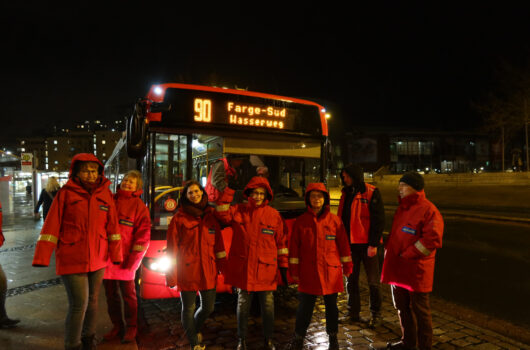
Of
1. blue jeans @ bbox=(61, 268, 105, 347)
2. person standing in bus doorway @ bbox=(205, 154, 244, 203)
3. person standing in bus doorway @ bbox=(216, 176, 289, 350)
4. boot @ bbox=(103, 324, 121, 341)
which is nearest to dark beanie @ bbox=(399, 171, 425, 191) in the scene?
person standing in bus doorway @ bbox=(216, 176, 289, 350)

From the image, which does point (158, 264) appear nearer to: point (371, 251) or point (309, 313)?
point (309, 313)

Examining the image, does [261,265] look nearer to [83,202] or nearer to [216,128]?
[83,202]

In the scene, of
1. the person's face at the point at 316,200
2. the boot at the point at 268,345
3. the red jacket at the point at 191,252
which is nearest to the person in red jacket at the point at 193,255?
the red jacket at the point at 191,252

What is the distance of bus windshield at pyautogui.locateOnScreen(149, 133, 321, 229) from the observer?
4.46m

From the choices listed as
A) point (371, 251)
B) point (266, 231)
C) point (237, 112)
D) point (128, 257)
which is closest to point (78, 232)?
point (128, 257)

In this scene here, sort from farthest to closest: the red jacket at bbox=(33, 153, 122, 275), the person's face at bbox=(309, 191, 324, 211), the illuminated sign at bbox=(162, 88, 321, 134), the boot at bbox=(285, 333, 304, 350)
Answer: the illuminated sign at bbox=(162, 88, 321, 134), the person's face at bbox=(309, 191, 324, 211), the boot at bbox=(285, 333, 304, 350), the red jacket at bbox=(33, 153, 122, 275)

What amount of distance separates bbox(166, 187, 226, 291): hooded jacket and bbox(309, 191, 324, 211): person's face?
105cm

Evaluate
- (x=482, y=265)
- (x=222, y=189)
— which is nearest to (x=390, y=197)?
(x=482, y=265)

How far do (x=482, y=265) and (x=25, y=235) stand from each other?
523 inches

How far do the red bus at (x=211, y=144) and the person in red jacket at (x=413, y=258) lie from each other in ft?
5.37

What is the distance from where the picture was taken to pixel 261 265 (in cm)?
349

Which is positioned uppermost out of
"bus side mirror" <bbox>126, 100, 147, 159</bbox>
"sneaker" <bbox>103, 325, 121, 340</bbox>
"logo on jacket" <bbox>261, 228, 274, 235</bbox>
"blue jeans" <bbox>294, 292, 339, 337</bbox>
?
"bus side mirror" <bbox>126, 100, 147, 159</bbox>

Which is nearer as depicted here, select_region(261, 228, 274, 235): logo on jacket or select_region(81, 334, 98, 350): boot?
select_region(81, 334, 98, 350): boot

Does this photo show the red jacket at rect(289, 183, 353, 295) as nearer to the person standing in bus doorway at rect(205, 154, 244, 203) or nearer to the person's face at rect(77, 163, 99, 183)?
the person standing in bus doorway at rect(205, 154, 244, 203)
